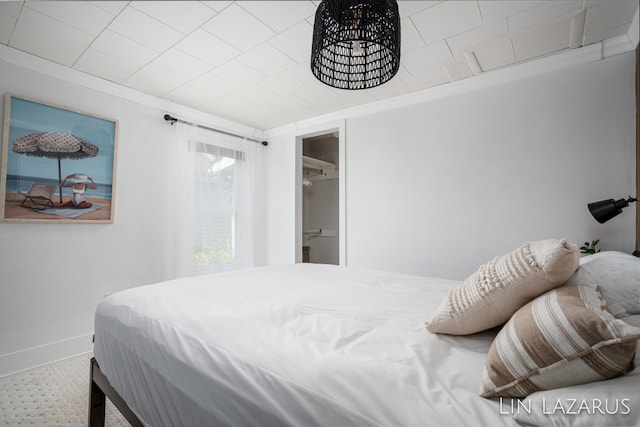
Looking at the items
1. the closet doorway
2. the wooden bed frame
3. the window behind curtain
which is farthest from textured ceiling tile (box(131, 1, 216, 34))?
the closet doorway

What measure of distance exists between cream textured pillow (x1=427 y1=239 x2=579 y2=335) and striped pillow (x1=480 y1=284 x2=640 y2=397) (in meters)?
0.08

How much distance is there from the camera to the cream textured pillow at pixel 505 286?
794mm

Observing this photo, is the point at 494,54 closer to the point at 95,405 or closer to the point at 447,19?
the point at 447,19

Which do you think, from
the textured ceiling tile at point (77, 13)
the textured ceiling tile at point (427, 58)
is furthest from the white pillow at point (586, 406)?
the textured ceiling tile at point (77, 13)

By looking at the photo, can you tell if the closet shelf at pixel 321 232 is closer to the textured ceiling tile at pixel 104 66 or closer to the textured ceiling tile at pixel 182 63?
the textured ceiling tile at pixel 182 63

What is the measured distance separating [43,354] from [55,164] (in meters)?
1.61

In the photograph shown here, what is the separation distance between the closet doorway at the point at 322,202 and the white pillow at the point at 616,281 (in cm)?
455

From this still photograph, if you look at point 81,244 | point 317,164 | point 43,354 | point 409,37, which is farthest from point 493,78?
point 43,354

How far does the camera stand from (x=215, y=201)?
3715 millimetres

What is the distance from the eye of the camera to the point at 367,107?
3436 mm

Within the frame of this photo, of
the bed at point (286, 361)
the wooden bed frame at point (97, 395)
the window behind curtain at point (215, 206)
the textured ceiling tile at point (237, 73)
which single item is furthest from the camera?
the window behind curtain at point (215, 206)

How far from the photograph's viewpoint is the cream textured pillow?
79 centimetres

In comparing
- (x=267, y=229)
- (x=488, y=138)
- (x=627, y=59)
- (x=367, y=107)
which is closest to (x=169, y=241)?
(x=267, y=229)

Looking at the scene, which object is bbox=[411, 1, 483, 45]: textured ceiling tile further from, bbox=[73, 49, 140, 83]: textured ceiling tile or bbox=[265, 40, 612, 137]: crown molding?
bbox=[73, 49, 140, 83]: textured ceiling tile
